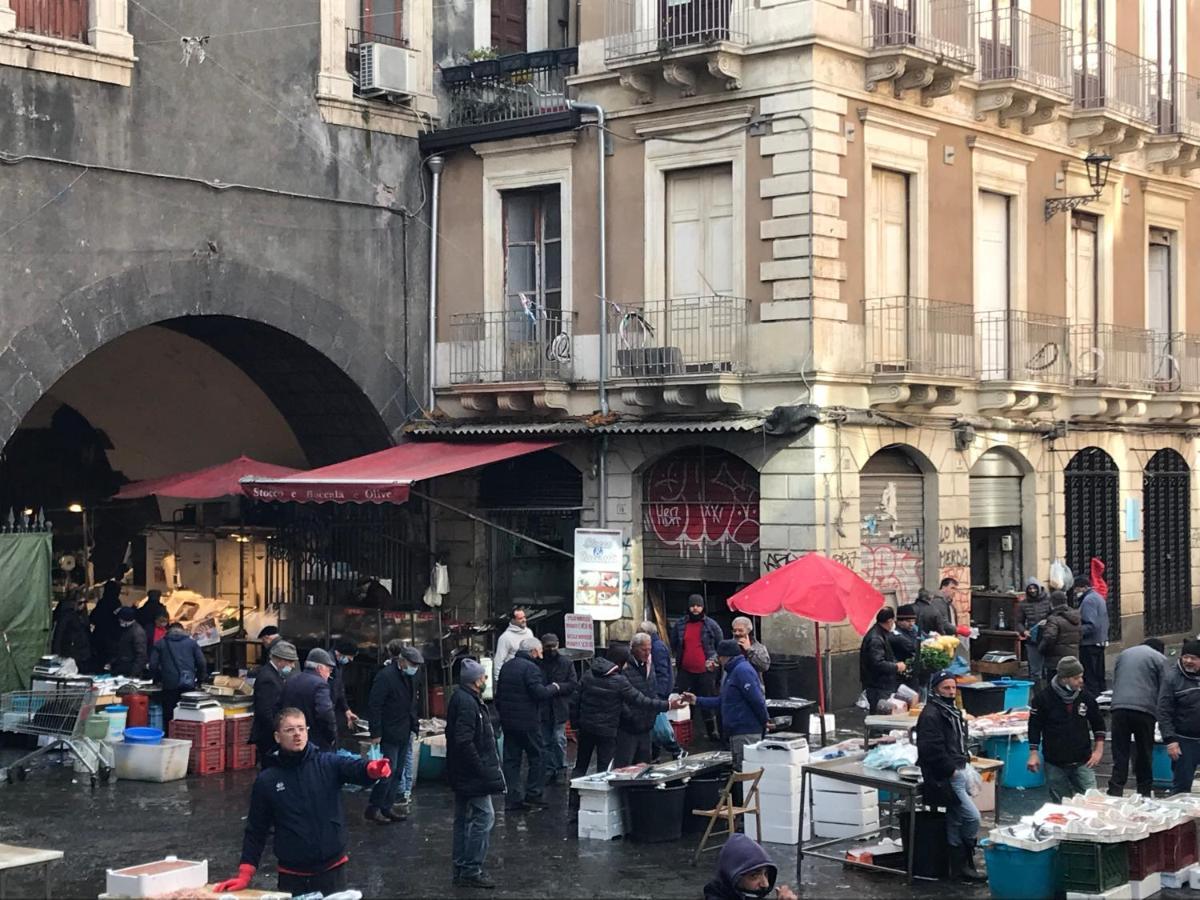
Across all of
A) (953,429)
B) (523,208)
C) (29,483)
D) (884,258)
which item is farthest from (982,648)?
(29,483)

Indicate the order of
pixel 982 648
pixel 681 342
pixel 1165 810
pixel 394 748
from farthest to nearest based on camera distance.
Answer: pixel 982 648 → pixel 681 342 → pixel 394 748 → pixel 1165 810

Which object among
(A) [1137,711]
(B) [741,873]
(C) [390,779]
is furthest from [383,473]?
(B) [741,873]

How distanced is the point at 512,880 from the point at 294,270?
11.2 m

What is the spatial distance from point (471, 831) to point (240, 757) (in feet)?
19.9

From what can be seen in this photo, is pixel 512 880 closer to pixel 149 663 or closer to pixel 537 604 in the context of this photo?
pixel 149 663

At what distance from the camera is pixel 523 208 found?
24.8 meters

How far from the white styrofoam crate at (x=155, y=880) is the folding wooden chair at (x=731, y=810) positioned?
4.90 m

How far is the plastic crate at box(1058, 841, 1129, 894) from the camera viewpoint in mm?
12672

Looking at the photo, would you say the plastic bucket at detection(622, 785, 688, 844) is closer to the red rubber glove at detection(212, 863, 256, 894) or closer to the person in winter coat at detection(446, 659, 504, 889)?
the person in winter coat at detection(446, 659, 504, 889)

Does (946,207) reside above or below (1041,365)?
above

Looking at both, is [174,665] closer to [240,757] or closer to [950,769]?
[240,757]

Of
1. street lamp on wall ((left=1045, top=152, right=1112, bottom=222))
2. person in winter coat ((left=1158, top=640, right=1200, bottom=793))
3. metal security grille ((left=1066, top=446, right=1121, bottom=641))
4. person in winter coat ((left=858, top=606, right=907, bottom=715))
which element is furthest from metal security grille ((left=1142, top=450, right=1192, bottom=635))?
person in winter coat ((left=1158, top=640, right=1200, bottom=793))

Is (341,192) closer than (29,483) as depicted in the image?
Yes

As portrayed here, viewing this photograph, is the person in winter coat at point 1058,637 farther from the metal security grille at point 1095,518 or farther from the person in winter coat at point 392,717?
the person in winter coat at point 392,717
